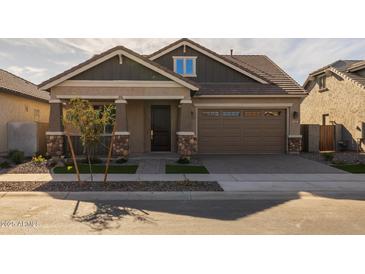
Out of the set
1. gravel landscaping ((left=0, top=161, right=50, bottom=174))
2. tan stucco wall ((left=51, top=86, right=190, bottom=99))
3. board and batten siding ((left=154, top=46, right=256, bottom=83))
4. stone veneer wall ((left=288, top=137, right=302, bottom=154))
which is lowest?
Result: gravel landscaping ((left=0, top=161, right=50, bottom=174))

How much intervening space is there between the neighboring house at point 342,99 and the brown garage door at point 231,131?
7.06m

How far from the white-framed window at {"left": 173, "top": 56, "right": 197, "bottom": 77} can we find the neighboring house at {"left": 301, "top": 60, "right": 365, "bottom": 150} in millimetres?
10935

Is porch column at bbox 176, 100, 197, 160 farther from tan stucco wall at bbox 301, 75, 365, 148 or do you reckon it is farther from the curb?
tan stucco wall at bbox 301, 75, 365, 148

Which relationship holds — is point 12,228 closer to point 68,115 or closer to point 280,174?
point 68,115

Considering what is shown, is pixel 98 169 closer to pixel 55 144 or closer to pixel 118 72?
pixel 55 144

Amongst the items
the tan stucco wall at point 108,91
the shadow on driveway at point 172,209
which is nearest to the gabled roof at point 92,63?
the tan stucco wall at point 108,91

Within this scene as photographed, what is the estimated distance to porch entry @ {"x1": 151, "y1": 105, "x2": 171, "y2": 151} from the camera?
16.0 m

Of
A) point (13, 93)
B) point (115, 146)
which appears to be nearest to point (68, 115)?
point (115, 146)

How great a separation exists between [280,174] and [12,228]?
866cm

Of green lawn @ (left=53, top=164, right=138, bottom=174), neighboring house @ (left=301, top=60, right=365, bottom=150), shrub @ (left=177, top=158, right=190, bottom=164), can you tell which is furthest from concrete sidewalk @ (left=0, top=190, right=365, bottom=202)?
neighboring house @ (left=301, top=60, right=365, bottom=150)

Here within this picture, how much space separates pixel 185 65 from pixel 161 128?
173 inches

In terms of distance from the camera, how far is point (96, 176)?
9758mm

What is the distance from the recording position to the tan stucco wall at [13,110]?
15633 millimetres

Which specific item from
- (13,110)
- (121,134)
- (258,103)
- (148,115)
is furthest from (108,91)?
(258,103)
